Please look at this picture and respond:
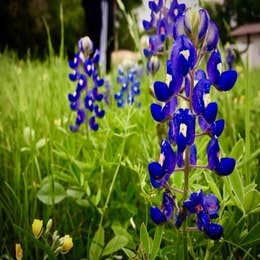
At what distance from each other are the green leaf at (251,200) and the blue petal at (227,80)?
0.18 metres

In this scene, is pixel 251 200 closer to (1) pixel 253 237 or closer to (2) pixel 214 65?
(1) pixel 253 237

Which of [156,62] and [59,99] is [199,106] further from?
[59,99]

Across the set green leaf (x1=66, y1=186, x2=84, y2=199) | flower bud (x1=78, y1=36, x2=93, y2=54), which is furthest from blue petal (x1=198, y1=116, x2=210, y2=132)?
flower bud (x1=78, y1=36, x2=93, y2=54)

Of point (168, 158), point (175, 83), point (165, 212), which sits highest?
point (175, 83)

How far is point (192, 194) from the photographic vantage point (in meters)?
0.66

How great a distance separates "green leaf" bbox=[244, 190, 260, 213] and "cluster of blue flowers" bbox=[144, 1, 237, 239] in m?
0.06

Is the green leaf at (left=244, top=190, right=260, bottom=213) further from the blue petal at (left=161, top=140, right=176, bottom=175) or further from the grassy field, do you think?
the blue petal at (left=161, top=140, right=176, bottom=175)

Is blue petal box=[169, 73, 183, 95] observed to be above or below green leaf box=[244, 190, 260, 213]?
above

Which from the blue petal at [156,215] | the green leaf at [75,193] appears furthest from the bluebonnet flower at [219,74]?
the green leaf at [75,193]

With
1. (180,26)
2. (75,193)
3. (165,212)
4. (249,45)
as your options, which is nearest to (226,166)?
(165,212)

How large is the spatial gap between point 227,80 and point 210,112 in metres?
0.07

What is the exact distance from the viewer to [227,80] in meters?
0.66

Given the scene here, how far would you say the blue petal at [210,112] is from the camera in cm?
63

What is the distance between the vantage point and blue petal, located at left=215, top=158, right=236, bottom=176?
649 mm
